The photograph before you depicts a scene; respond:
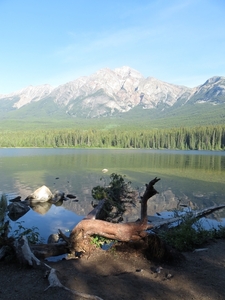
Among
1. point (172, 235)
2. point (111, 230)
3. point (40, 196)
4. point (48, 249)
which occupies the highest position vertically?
point (111, 230)

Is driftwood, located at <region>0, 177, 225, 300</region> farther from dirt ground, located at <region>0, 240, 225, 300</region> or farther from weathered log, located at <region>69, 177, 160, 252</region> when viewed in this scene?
dirt ground, located at <region>0, 240, 225, 300</region>

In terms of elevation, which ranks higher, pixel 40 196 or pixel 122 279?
pixel 122 279

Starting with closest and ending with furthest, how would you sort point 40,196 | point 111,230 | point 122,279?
point 122,279, point 111,230, point 40,196

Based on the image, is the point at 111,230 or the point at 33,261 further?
the point at 111,230

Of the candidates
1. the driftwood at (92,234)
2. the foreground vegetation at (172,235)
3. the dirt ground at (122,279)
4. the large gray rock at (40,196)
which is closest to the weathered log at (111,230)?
the driftwood at (92,234)

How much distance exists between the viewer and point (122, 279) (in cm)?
911

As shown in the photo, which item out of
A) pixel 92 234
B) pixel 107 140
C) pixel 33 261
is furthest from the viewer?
pixel 107 140

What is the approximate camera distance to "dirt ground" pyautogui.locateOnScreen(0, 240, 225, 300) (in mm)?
8086

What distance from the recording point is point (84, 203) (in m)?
31.4

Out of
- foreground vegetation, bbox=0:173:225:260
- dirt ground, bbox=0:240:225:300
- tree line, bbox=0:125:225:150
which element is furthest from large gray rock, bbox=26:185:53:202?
tree line, bbox=0:125:225:150

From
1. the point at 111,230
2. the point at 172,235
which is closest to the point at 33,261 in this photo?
the point at 111,230

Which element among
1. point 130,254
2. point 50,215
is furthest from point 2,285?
point 50,215

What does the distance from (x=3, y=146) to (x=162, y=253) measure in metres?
165

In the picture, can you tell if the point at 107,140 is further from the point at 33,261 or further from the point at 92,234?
the point at 33,261
